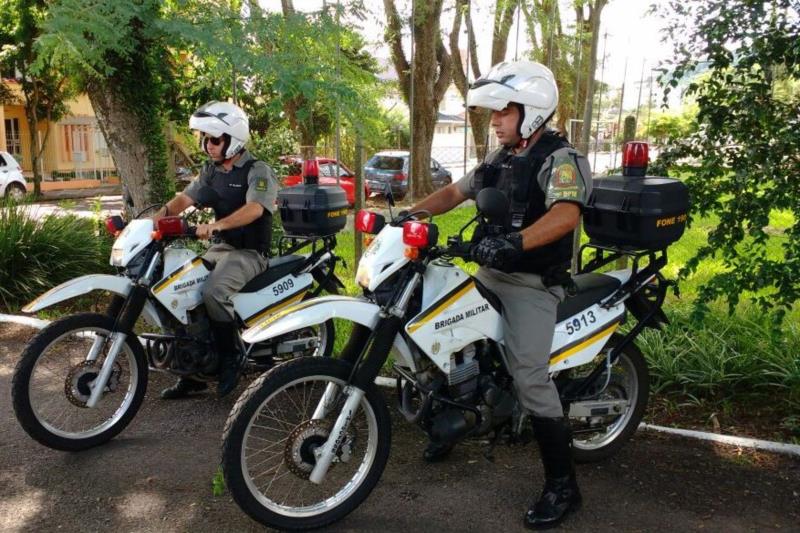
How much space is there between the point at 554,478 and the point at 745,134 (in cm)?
254

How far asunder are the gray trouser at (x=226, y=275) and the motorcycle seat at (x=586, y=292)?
2140 mm

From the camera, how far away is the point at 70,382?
4.16 meters

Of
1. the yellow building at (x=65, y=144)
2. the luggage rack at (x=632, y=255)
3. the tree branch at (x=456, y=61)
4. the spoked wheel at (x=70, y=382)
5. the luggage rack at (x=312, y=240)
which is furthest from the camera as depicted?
the yellow building at (x=65, y=144)

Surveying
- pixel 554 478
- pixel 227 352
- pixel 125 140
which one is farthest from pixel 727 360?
pixel 125 140

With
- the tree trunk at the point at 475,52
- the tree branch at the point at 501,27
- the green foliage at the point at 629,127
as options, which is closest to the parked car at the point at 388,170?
the tree trunk at the point at 475,52

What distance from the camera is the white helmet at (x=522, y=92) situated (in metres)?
3.43

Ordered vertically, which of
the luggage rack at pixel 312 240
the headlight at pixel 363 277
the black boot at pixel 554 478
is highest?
the headlight at pixel 363 277

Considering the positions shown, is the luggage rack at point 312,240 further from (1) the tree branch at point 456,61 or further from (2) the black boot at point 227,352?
(1) the tree branch at point 456,61

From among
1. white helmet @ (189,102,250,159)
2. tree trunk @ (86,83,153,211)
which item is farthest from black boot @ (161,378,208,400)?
tree trunk @ (86,83,153,211)

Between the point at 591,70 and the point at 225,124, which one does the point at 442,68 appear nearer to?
the point at 591,70

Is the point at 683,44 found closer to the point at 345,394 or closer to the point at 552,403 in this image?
the point at 552,403

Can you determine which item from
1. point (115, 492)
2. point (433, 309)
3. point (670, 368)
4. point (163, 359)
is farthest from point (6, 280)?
point (670, 368)

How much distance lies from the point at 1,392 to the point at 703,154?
510 centimetres

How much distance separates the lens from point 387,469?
13.3ft
